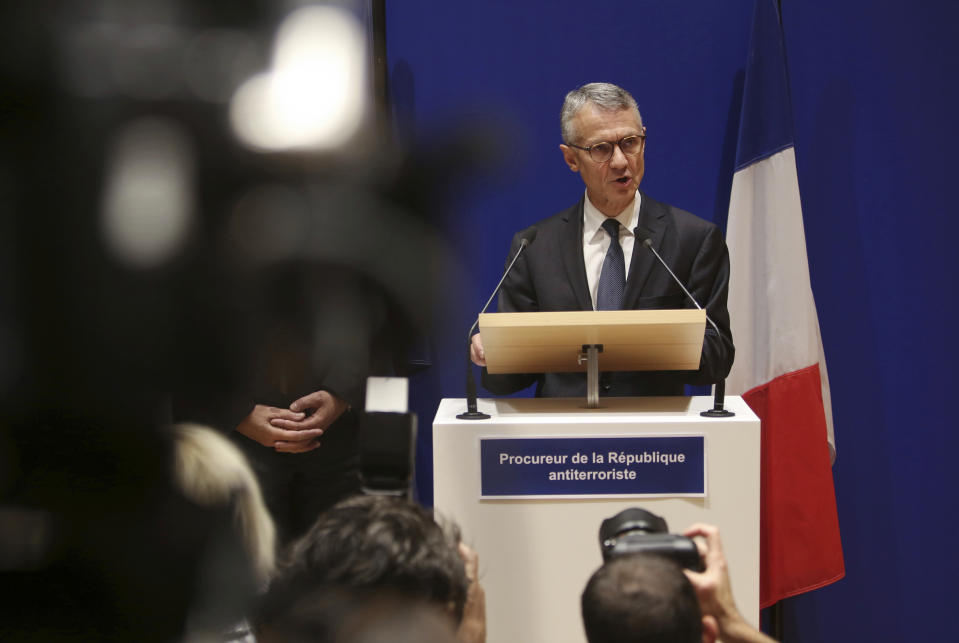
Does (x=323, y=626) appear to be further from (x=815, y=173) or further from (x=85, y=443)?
(x=815, y=173)

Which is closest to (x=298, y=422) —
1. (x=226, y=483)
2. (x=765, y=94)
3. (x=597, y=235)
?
(x=226, y=483)

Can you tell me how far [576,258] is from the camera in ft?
5.97

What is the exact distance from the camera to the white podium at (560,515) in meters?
1.15

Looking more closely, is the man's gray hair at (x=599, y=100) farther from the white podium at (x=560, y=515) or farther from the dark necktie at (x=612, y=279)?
the white podium at (x=560, y=515)

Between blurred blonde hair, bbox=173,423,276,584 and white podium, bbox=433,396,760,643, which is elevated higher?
blurred blonde hair, bbox=173,423,276,584

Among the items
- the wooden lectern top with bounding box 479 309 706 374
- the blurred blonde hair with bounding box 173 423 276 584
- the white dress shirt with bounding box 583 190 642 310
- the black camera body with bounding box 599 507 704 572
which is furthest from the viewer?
the white dress shirt with bounding box 583 190 642 310

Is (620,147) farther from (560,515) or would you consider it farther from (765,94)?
(560,515)

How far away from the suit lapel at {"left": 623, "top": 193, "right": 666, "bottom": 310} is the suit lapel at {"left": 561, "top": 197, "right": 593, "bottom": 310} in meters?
0.10

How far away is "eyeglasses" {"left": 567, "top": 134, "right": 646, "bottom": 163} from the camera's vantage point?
175 cm

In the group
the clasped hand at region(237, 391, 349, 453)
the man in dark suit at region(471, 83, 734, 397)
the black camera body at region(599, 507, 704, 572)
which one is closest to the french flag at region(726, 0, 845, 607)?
the man in dark suit at region(471, 83, 734, 397)

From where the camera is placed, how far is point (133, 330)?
17.2 inches

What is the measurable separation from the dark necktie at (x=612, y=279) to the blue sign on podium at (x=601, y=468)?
61cm

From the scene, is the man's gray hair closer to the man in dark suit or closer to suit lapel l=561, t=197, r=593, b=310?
the man in dark suit

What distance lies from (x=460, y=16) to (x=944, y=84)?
1.47 metres
